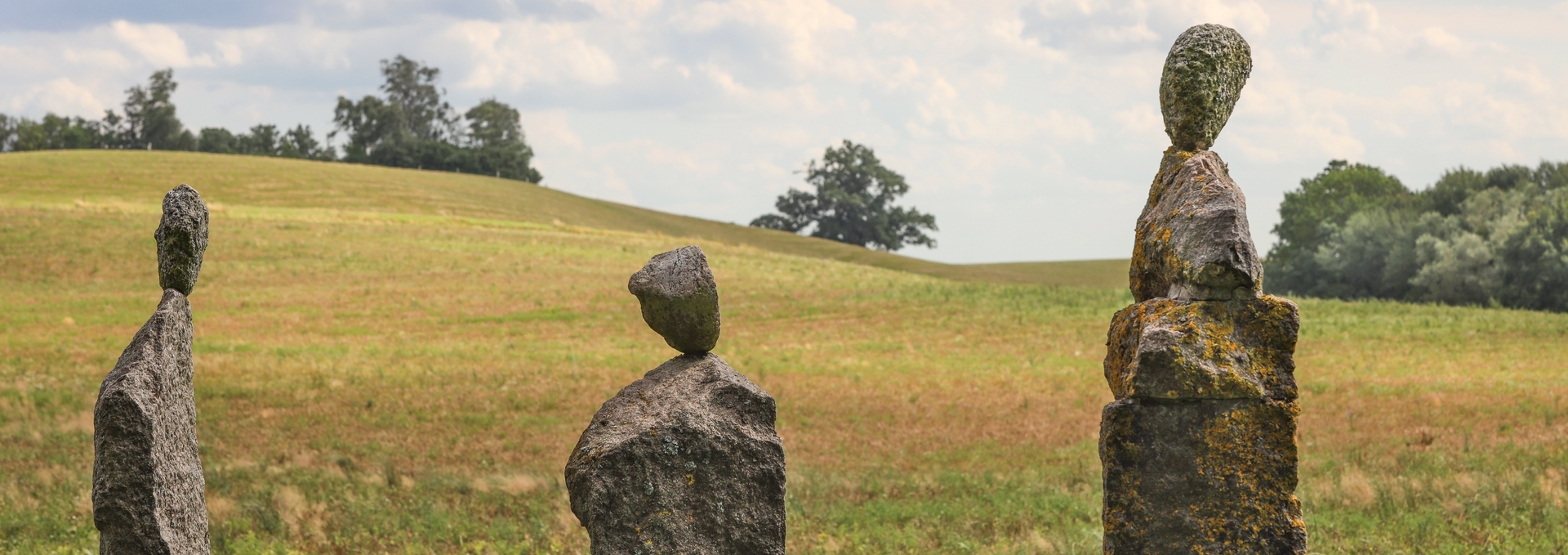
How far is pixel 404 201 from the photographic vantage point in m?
77.7

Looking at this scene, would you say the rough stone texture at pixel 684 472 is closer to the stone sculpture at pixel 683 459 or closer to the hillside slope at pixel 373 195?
the stone sculpture at pixel 683 459

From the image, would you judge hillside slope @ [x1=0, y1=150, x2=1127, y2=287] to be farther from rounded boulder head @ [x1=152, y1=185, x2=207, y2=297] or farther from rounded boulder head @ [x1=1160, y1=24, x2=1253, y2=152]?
rounded boulder head @ [x1=152, y1=185, x2=207, y2=297]

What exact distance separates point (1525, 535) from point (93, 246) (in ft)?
153

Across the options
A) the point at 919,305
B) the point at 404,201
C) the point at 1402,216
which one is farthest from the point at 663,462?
the point at 404,201

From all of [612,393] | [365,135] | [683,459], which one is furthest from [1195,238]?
[365,135]

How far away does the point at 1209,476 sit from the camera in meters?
5.36

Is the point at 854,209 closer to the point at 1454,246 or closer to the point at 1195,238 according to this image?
the point at 1454,246

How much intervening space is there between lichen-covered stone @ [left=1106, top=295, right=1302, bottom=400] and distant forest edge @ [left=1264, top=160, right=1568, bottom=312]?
45261 millimetres

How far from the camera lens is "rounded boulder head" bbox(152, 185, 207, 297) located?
6.07 meters

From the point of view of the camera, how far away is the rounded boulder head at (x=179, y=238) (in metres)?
6.07

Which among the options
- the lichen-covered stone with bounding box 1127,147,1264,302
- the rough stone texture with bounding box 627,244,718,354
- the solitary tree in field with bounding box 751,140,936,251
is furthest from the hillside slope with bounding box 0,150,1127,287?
the rough stone texture with bounding box 627,244,718,354

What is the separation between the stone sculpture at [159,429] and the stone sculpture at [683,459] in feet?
7.71

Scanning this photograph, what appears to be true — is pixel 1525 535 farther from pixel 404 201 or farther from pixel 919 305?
pixel 404 201

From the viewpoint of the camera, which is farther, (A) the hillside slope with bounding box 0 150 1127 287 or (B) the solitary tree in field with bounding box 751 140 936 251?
(B) the solitary tree in field with bounding box 751 140 936 251
